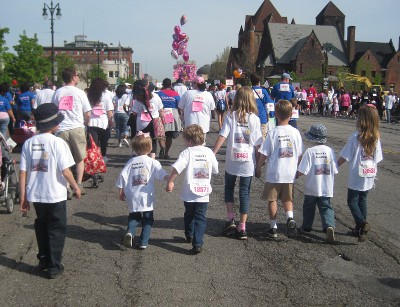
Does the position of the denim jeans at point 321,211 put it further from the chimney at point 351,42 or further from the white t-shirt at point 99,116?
the chimney at point 351,42

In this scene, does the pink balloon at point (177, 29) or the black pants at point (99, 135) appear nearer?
the black pants at point (99, 135)

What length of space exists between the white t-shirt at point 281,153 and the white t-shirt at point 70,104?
321 centimetres

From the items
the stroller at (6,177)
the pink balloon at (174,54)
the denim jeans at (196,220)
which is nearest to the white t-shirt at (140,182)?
the denim jeans at (196,220)

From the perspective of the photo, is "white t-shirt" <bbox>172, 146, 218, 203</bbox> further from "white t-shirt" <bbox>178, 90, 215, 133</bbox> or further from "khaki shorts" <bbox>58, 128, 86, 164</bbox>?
"white t-shirt" <bbox>178, 90, 215, 133</bbox>

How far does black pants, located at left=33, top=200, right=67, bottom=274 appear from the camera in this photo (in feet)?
15.0

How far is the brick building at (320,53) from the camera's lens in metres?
85.2

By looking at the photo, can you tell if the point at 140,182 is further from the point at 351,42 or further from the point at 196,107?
the point at 351,42

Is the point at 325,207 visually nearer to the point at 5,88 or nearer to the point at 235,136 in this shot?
the point at 235,136

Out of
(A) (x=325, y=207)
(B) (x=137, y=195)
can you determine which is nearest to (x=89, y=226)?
(B) (x=137, y=195)

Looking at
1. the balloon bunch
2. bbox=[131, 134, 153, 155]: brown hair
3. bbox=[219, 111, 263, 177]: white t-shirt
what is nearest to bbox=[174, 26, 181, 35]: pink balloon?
the balloon bunch

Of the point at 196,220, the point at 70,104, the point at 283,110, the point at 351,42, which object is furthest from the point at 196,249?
the point at 351,42

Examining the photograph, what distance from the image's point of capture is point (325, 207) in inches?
231

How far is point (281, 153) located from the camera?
19.0 feet

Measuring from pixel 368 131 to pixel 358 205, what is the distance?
3.06 ft
